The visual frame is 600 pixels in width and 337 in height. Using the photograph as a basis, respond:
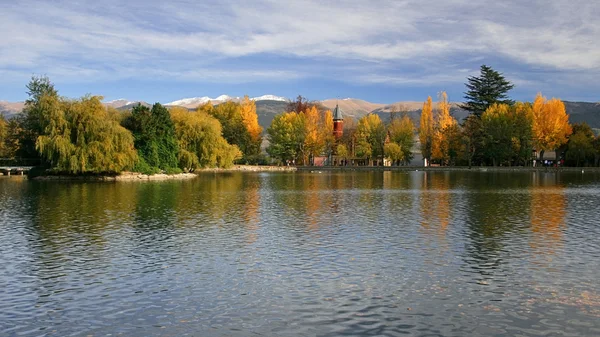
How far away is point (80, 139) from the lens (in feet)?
182

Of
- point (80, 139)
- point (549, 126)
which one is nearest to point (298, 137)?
point (549, 126)

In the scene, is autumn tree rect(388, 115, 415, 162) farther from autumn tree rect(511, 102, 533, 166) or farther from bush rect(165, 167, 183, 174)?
bush rect(165, 167, 183, 174)

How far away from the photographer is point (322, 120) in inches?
4626

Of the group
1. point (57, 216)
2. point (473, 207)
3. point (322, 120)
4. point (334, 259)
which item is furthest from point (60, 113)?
point (322, 120)

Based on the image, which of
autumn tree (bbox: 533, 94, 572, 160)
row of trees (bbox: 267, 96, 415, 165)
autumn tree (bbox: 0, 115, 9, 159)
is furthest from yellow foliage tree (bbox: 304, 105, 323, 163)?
autumn tree (bbox: 0, 115, 9, 159)

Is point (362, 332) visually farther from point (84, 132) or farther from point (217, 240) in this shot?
point (84, 132)

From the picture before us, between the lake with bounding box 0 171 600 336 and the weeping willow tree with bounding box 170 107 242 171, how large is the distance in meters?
47.1

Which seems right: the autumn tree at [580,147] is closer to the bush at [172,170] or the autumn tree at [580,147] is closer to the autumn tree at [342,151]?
the autumn tree at [342,151]

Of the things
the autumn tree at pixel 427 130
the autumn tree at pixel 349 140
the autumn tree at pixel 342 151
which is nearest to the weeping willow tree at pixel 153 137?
the autumn tree at pixel 427 130

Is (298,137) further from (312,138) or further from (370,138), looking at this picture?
(370,138)

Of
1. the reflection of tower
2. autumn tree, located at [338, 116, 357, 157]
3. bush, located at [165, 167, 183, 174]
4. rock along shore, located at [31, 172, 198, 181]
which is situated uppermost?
the reflection of tower

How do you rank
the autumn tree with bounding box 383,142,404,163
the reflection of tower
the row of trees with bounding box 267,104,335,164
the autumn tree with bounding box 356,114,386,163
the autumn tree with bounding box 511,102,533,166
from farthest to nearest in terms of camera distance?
the reflection of tower
the autumn tree with bounding box 356,114,386,163
the row of trees with bounding box 267,104,335,164
the autumn tree with bounding box 383,142,404,163
the autumn tree with bounding box 511,102,533,166

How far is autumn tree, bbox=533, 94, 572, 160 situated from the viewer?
9375 cm

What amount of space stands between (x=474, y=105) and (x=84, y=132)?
71.6m
